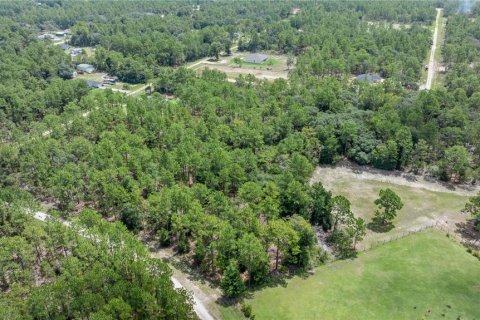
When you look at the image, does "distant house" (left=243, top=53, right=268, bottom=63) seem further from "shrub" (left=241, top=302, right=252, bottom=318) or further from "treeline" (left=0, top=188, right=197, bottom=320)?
"shrub" (left=241, top=302, right=252, bottom=318)

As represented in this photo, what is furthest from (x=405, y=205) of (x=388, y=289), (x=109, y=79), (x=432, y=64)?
(x=109, y=79)

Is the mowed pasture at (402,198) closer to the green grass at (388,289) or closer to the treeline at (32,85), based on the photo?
the green grass at (388,289)

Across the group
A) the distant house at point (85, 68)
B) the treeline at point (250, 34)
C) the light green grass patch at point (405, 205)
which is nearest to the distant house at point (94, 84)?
the treeline at point (250, 34)

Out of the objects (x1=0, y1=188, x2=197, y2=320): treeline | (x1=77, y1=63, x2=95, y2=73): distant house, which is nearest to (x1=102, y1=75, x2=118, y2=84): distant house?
(x1=77, y1=63, x2=95, y2=73): distant house


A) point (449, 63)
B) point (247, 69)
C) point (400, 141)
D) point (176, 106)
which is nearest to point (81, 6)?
point (247, 69)

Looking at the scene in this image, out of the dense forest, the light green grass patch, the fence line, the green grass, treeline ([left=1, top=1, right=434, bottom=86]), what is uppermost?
treeline ([left=1, top=1, right=434, bottom=86])

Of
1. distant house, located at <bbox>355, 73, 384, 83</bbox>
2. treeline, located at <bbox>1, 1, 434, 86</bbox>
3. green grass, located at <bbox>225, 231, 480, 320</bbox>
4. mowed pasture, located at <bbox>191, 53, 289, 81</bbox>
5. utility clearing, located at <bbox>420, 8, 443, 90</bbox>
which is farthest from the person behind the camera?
mowed pasture, located at <bbox>191, 53, 289, 81</bbox>
